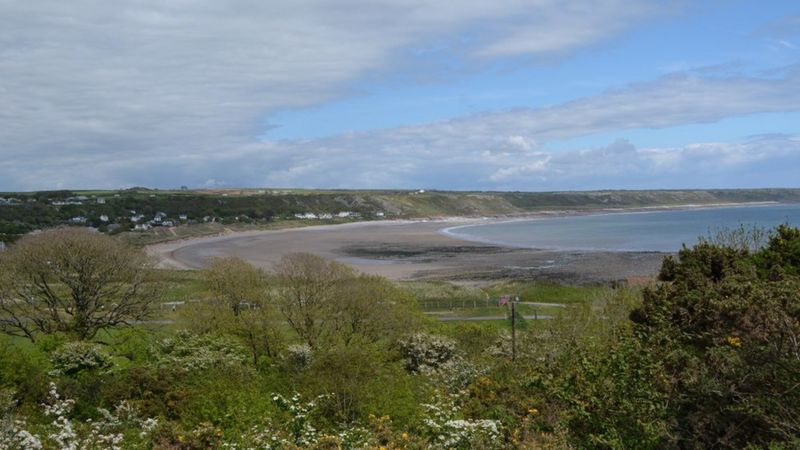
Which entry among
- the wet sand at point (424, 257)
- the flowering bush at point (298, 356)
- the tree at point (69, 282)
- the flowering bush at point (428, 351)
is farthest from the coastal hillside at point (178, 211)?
the flowering bush at point (428, 351)

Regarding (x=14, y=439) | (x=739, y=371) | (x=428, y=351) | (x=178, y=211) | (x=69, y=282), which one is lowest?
(x=428, y=351)

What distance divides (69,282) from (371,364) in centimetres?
2252

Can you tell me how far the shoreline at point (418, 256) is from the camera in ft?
210

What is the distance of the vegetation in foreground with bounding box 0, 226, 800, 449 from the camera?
10680 mm

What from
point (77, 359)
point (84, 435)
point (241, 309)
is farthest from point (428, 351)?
point (84, 435)

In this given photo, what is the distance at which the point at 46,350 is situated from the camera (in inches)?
1057

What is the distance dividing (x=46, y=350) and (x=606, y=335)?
2109cm

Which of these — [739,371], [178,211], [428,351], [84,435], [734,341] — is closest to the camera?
[739,371]

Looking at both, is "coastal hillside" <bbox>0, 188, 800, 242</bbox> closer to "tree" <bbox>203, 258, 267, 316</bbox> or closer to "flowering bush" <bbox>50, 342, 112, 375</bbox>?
"tree" <bbox>203, 258, 267, 316</bbox>

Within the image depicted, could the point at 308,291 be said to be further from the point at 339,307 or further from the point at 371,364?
the point at 371,364

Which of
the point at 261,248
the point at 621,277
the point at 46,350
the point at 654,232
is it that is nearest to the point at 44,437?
the point at 46,350

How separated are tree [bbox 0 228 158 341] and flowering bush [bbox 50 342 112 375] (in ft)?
30.1

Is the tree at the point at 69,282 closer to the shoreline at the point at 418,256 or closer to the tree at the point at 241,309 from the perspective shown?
the tree at the point at 241,309

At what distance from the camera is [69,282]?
34750 millimetres
